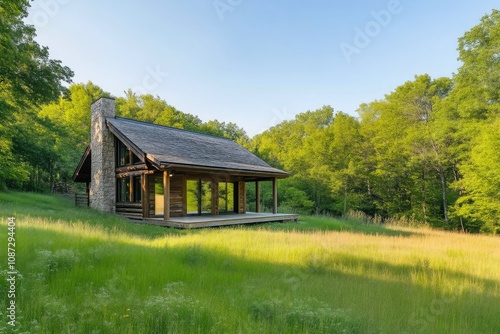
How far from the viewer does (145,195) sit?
48.3ft

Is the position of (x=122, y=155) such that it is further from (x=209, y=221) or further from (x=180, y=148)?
(x=209, y=221)

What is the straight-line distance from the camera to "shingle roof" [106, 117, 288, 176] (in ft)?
45.4

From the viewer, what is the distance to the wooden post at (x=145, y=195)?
14.6 metres

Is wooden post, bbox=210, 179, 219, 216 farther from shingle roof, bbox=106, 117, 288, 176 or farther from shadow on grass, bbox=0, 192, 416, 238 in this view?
shadow on grass, bbox=0, 192, 416, 238

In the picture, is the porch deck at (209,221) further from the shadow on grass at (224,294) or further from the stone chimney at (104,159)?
the shadow on grass at (224,294)

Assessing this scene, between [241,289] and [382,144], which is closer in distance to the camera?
[241,289]

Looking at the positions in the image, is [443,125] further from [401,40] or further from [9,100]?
[9,100]

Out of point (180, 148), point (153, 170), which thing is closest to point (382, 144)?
point (180, 148)

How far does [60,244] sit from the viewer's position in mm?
6047

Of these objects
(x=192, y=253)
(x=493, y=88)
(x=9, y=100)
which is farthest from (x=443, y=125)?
(x=9, y=100)

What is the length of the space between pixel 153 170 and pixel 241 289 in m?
10.5

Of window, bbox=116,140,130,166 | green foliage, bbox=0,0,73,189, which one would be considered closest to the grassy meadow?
window, bbox=116,140,130,166

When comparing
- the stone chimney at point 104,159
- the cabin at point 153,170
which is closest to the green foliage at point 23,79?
the cabin at point 153,170

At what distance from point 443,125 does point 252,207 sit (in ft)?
53.8
